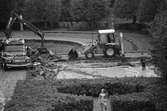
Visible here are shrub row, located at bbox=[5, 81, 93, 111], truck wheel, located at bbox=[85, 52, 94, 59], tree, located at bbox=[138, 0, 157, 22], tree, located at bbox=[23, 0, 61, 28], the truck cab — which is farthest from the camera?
tree, located at bbox=[23, 0, 61, 28]

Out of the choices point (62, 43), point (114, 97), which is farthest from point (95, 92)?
point (62, 43)

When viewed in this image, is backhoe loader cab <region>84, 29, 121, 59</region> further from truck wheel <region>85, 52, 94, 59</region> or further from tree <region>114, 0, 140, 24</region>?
tree <region>114, 0, 140, 24</region>

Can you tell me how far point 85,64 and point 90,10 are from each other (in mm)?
35232

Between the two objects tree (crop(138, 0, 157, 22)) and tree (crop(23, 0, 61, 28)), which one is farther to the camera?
tree (crop(23, 0, 61, 28))

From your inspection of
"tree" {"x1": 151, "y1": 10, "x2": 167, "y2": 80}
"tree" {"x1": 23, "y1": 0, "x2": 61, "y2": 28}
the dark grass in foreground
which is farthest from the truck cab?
"tree" {"x1": 23, "y1": 0, "x2": 61, "y2": 28}

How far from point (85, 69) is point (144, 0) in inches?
1270

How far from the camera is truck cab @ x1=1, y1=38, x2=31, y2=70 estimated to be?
90.7ft

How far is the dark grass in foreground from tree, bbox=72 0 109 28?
47.5 m

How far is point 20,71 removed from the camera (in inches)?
1087

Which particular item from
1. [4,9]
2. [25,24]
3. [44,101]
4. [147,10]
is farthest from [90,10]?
[44,101]

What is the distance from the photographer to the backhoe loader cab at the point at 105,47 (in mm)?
31719

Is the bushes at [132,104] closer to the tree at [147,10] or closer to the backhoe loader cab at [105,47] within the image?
the backhoe loader cab at [105,47]

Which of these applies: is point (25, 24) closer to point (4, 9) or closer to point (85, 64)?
point (85, 64)

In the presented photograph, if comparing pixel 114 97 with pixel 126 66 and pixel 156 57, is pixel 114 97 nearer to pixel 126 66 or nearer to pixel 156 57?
pixel 156 57
